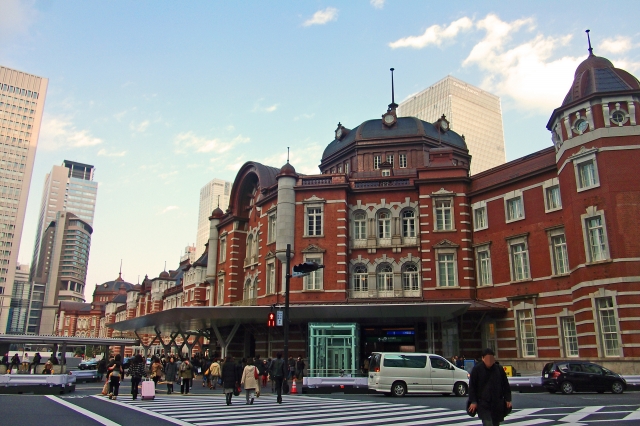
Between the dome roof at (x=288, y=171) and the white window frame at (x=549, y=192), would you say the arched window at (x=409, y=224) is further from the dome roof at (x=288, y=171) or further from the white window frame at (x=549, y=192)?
the white window frame at (x=549, y=192)

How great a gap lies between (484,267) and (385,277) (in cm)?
597

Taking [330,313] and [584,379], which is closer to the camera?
[584,379]

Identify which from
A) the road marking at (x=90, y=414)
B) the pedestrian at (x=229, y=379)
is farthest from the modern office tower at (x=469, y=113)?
the road marking at (x=90, y=414)

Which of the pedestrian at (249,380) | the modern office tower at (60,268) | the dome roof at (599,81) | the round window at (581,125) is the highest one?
the modern office tower at (60,268)

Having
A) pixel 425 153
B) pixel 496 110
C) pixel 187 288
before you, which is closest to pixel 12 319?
pixel 187 288

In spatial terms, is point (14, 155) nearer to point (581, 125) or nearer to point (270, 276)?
point (270, 276)

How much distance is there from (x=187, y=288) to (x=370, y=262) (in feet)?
113

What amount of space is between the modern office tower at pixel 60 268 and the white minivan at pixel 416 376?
548 ft

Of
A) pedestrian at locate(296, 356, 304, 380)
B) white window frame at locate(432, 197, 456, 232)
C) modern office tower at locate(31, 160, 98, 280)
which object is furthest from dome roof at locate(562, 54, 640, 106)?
modern office tower at locate(31, 160, 98, 280)

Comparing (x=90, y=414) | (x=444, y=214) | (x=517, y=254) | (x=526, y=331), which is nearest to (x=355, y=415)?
(x=90, y=414)

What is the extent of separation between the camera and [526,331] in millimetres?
29719

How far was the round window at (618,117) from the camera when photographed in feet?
85.4

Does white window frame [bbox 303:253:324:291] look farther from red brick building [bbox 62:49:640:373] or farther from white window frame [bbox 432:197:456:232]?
white window frame [bbox 432:197:456:232]

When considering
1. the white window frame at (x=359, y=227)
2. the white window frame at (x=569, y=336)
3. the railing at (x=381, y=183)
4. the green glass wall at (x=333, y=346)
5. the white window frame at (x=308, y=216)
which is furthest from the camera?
the railing at (x=381, y=183)
